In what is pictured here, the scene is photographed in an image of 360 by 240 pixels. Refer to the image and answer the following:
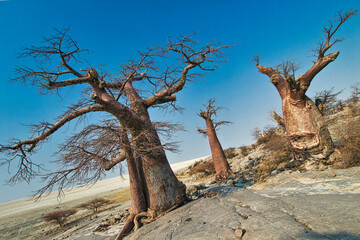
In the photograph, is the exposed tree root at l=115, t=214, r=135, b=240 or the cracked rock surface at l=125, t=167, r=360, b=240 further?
the exposed tree root at l=115, t=214, r=135, b=240

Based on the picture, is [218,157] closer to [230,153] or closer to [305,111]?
[305,111]

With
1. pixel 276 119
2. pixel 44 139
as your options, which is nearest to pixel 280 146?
pixel 276 119

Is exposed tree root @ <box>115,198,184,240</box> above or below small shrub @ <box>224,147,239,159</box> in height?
below

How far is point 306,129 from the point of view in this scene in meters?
6.25

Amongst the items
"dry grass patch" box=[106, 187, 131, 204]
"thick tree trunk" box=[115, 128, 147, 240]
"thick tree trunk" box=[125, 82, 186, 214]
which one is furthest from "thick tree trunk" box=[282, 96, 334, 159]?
"dry grass patch" box=[106, 187, 131, 204]

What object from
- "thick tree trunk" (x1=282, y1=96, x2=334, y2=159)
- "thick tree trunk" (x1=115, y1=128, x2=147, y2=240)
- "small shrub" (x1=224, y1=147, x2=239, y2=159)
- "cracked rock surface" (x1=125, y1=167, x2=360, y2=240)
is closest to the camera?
"cracked rock surface" (x1=125, y1=167, x2=360, y2=240)

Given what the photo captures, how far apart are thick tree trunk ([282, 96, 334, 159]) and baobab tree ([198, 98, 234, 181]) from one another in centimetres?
349

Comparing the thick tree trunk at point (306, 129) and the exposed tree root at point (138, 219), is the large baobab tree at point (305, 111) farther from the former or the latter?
the exposed tree root at point (138, 219)

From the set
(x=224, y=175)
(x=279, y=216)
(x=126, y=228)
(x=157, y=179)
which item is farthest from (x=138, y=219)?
(x=224, y=175)

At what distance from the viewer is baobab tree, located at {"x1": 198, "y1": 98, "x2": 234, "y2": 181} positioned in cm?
912

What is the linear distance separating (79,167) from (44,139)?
1.09 metres

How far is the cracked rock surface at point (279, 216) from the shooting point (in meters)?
2.08

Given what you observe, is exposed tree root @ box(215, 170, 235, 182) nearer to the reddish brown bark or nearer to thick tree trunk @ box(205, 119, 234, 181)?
thick tree trunk @ box(205, 119, 234, 181)

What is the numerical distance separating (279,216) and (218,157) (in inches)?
270
